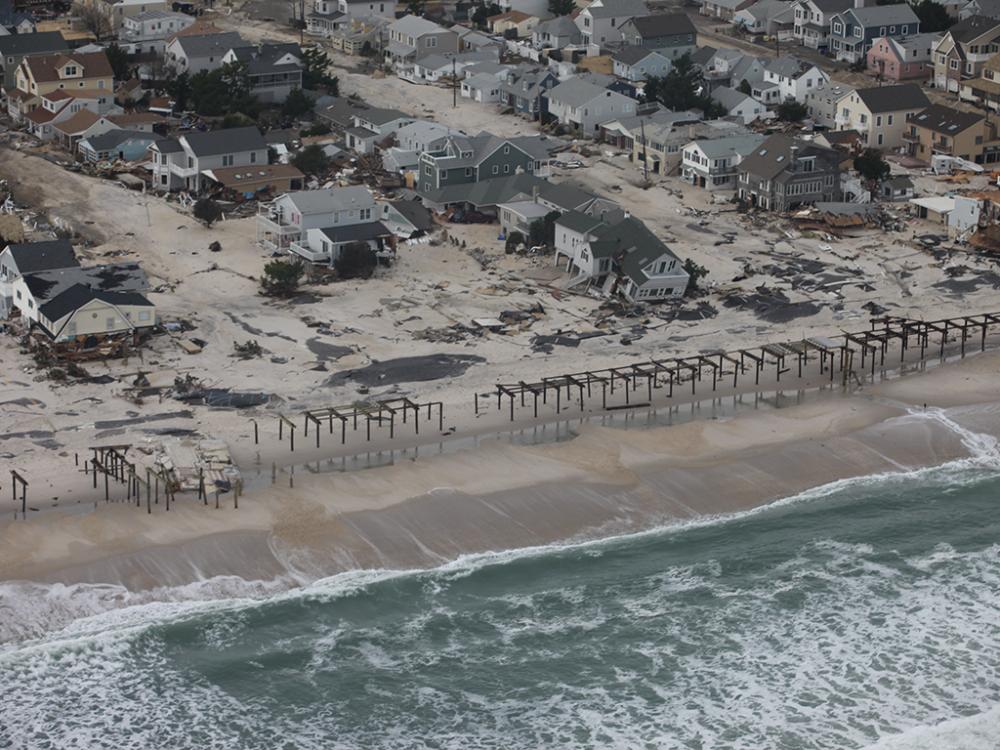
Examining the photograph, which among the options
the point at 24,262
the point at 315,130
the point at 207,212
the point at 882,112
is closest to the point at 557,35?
the point at 315,130

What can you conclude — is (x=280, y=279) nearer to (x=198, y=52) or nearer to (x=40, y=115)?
(x=40, y=115)

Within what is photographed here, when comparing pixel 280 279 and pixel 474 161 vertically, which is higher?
pixel 474 161

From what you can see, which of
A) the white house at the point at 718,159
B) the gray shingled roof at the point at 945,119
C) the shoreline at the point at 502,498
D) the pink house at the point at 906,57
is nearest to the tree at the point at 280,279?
the shoreline at the point at 502,498

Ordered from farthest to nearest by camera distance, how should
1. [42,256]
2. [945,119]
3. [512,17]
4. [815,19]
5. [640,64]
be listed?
[512,17] → [815,19] → [640,64] → [945,119] → [42,256]

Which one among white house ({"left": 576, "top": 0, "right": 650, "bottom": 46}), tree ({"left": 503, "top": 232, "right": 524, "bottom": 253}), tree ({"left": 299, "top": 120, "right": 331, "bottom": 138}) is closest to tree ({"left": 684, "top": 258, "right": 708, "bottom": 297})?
tree ({"left": 503, "top": 232, "right": 524, "bottom": 253})

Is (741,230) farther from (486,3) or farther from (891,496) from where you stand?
(486,3)

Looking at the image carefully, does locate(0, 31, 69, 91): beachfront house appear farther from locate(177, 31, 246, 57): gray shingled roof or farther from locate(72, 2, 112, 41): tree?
locate(72, 2, 112, 41): tree
